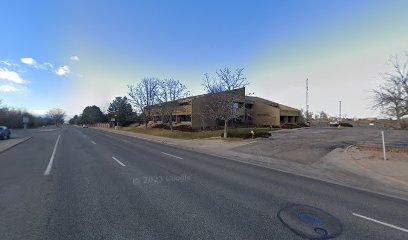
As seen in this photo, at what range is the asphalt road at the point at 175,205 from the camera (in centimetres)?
449

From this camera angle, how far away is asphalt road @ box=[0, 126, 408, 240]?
14.7ft

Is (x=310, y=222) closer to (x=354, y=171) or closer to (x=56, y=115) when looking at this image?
(x=354, y=171)

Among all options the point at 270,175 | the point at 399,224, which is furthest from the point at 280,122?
the point at 399,224

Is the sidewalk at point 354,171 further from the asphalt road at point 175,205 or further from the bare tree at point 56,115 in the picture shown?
the bare tree at point 56,115

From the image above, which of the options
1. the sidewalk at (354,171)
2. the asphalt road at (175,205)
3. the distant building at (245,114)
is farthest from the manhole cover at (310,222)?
the distant building at (245,114)

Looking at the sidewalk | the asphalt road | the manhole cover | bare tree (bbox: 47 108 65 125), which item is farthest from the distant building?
bare tree (bbox: 47 108 65 125)

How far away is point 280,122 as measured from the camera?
2414 inches

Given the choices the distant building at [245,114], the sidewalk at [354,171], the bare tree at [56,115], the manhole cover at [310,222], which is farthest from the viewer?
the bare tree at [56,115]

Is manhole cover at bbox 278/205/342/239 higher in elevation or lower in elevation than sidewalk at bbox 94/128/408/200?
higher

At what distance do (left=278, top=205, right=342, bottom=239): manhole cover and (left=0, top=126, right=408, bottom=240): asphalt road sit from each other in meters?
0.15

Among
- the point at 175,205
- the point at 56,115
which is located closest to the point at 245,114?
the point at 175,205

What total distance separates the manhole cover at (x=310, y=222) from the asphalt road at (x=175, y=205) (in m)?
0.15

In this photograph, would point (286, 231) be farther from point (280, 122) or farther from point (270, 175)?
point (280, 122)

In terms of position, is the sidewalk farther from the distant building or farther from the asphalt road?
the distant building
